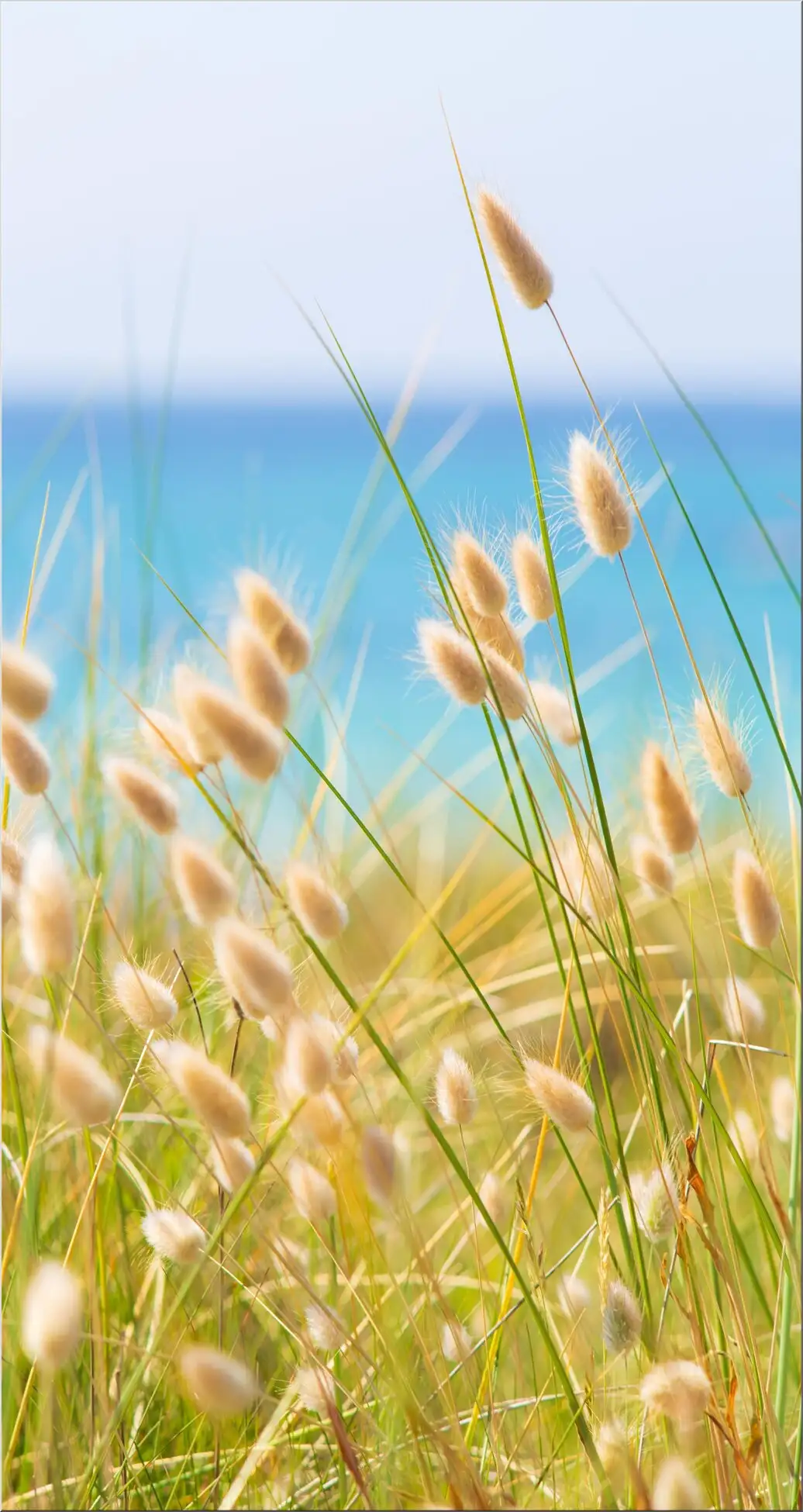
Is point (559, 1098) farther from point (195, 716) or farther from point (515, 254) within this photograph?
point (515, 254)

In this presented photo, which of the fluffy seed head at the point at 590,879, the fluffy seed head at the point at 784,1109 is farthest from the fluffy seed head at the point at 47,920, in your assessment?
the fluffy seed head at the point at 784,1109

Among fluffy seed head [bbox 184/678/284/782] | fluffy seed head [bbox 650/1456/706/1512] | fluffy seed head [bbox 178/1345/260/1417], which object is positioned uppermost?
fluffy seed head [bbox 184/678/284/782]

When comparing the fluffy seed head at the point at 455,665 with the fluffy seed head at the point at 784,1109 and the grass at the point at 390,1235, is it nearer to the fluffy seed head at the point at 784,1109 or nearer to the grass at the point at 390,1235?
the grass at the point at 390,1235

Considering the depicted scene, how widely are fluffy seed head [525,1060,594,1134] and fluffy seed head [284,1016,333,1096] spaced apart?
0.10m

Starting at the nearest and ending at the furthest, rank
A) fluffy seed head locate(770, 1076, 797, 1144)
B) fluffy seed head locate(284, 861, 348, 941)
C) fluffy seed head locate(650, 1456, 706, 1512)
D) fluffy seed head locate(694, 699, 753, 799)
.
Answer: fluffy seed head locate(650, 1456, 706, 1512)
fluffy seed head locate(284, 861, 348, 941)
fluffy seed head locate(694, 699, 753, 799)
fluffy seed head locate(770, 1076, 797, 1144)

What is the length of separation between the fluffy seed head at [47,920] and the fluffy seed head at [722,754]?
0.34 meters

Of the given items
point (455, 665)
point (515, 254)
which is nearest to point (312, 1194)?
point (455, 665)

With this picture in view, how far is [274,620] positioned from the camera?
509 millimetres

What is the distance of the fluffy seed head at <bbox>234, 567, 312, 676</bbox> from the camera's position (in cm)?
51

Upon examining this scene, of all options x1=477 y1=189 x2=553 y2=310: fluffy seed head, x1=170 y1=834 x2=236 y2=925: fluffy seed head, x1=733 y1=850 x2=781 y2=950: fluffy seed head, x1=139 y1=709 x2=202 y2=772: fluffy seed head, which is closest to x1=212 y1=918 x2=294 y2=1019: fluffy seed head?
x1=170 y1=834 x2=236 y2=925: fluffy seed head

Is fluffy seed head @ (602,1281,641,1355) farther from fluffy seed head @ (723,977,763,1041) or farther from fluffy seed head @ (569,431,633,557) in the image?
fluffy seed head @ (569,431,633,557)

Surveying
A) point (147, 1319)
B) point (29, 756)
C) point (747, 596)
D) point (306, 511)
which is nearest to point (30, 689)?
point (29, 756)

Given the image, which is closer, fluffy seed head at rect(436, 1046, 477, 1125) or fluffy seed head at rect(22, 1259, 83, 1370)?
fluffy seed head at rect(22, 1259, 83, 1370)

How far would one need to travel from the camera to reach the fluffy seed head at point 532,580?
1.93 feet
